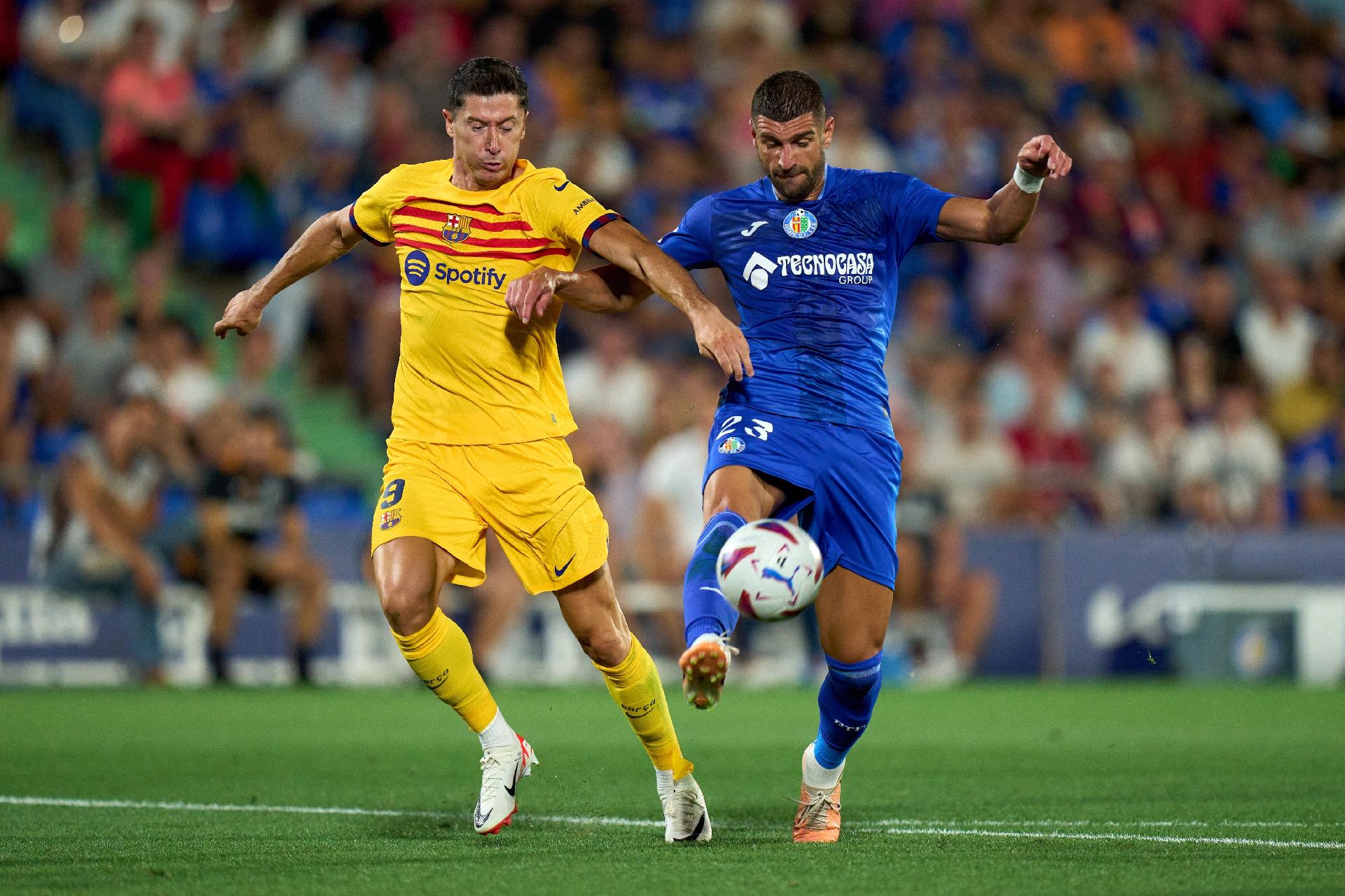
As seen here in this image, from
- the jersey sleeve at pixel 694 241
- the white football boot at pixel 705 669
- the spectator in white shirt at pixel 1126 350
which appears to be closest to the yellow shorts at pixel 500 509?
the jersey sleeve at pixel 694 241

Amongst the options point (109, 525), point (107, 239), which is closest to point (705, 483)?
point (109, 525)

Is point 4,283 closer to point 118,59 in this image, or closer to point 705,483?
point 118,59

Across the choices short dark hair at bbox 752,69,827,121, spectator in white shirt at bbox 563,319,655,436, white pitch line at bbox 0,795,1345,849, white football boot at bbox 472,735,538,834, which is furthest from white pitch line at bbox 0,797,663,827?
spectator in white shirt at bbox 563,319,655,436

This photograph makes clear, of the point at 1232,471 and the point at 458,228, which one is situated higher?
the point at 458,228

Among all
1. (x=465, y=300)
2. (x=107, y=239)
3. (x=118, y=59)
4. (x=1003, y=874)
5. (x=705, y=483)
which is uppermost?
(x=118, y=59)

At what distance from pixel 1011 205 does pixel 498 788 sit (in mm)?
2653

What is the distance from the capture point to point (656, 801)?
7.41 metres

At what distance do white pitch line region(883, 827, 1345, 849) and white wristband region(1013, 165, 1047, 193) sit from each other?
216 centimetres

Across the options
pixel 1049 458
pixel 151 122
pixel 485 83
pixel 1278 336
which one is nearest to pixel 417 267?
pixel 485 83

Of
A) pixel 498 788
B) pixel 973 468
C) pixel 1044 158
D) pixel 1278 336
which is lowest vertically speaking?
pixel 498 788

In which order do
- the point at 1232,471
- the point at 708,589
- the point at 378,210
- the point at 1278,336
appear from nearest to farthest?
the point at 708,589, the point at 378,210, the point at 1232,471, the point at 1278,336

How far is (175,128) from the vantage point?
16.0 m

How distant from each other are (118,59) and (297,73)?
5.30ft

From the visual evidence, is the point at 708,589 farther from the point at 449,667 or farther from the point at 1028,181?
the point at 1028,181
